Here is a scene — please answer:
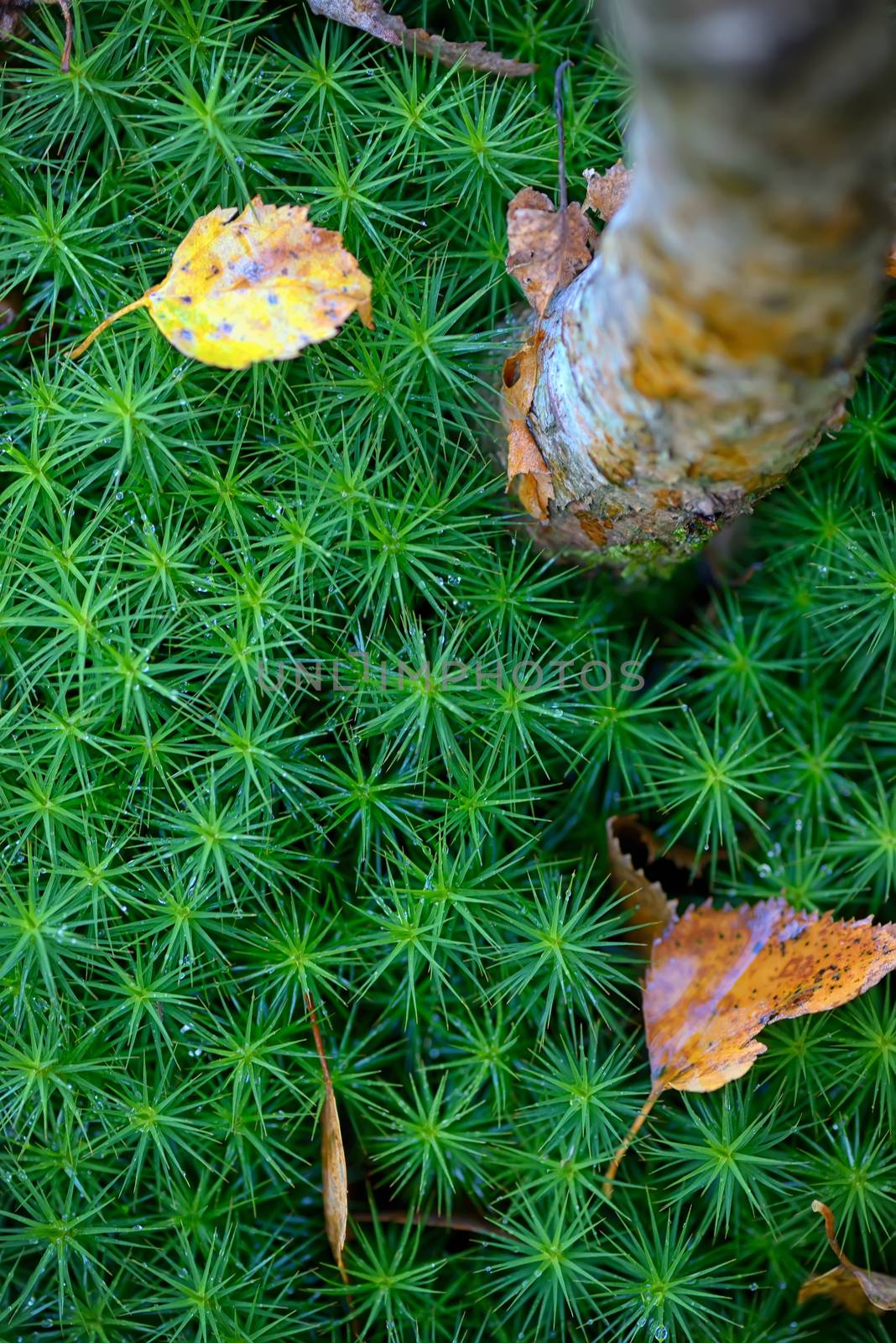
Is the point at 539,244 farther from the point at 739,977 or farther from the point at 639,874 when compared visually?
the point at 739,977

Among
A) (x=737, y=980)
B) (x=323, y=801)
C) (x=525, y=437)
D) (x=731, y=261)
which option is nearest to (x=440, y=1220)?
(x=737, y=980)

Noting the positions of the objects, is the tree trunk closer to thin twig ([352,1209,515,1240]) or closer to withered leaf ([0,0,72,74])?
withered leaf ([0,0,72,74])

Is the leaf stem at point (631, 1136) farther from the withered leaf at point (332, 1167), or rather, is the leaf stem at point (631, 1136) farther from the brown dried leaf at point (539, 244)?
the brown dried leaf at point (539, 244)

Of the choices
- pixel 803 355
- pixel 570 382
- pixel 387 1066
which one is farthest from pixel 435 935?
pixel 803 355

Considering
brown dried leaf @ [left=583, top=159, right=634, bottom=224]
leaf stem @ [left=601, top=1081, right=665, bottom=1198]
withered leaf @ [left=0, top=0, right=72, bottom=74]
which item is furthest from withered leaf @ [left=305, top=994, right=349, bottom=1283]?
withered leaf @ [left=0, top=0, right=72, bottom=74]

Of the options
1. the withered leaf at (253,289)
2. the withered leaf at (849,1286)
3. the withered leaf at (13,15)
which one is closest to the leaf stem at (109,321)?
the withered leaf at (253,289)

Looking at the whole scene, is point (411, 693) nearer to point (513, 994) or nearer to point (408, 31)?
point (513, 994)
